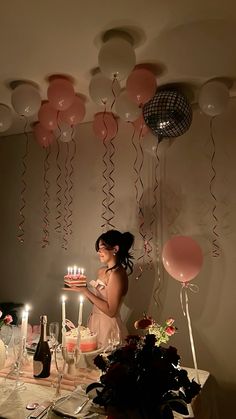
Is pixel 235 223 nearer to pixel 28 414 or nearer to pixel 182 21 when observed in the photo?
pixel 182 21

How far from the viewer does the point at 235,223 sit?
2.45 m

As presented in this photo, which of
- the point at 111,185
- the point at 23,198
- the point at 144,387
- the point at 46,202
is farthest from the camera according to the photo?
the point at 23,198

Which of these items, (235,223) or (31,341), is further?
(235,223)

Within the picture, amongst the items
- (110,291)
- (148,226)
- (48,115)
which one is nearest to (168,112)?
(48,115)

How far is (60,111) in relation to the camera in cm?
239

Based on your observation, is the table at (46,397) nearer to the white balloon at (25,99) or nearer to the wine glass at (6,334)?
the wine glass at (6,334)

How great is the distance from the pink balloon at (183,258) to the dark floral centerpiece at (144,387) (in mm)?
900

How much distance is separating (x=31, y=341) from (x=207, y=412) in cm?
116

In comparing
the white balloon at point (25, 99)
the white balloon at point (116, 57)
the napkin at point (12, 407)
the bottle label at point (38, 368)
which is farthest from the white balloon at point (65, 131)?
the napkin at point (12, 407)

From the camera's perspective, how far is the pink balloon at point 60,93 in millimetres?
2105

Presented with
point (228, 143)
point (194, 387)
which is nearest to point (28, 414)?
point (194, 387)

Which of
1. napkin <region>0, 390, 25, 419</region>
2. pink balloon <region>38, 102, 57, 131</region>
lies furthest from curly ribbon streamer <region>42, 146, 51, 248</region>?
napkin <region>0, 390, 25, 419</region>

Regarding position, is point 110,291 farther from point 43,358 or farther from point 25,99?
point 25,99

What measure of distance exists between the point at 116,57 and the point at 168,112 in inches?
23.4
